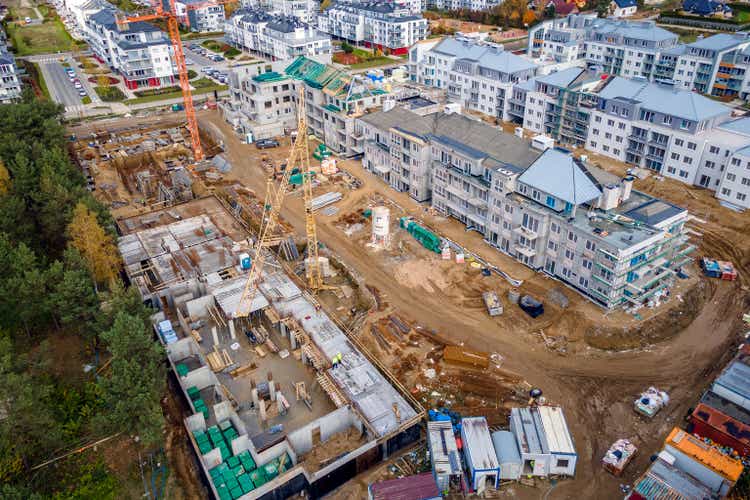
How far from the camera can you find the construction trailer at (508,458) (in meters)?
35.7

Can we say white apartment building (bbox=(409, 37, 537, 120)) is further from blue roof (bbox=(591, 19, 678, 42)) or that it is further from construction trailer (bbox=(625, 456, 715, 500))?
construction trailer (bbox=(625, 456, 715, 500))

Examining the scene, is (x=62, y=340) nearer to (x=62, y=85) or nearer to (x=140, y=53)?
(x=140, y=53)

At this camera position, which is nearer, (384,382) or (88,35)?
(384,382)

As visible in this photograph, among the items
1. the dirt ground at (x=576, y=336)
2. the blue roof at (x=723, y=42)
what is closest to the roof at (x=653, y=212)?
the dirt ground at (x=576, y=336)

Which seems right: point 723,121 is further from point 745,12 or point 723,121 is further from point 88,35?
point 88,35

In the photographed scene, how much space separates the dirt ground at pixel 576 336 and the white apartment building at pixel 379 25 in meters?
94.2

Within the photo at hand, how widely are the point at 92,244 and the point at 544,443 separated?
42.5 metres

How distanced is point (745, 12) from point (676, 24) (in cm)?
1908

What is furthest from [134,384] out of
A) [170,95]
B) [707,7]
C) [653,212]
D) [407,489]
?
[707,7]

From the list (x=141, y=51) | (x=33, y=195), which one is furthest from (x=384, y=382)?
(x=141, y=51)

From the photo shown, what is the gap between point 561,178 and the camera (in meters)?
53.3

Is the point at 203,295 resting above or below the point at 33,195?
below

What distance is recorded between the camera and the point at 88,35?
146750 mm

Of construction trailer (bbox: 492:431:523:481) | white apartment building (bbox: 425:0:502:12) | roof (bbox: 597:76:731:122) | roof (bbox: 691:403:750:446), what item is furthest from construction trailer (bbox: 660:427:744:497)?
white apartment building (bbox: 425:0:502:12)
